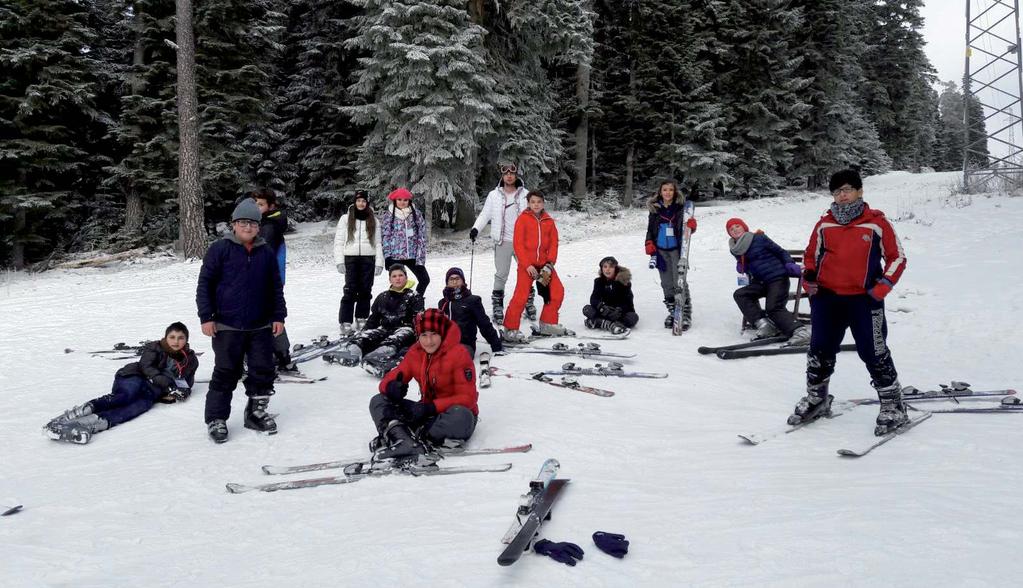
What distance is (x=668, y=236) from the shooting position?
9.69 m

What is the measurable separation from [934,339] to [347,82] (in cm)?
2088

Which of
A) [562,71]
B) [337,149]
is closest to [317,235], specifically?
[337,149]

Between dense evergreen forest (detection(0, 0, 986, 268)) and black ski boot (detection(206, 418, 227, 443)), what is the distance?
1245 centimetres

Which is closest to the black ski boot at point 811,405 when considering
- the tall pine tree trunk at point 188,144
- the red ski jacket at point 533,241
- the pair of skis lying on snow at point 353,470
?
the pair of skis lying on snow at point 353,470

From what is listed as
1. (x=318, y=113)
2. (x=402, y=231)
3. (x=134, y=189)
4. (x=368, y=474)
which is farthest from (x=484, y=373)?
(x=318, y=113)

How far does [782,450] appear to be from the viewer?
4770mm

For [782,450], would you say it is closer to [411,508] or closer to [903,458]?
[903,458]

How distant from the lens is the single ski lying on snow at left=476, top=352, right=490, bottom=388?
22.2 ft

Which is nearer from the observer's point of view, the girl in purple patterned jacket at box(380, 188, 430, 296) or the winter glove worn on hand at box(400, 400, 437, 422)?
the winter glove worn on hand at box(400, 400, 437, 422)

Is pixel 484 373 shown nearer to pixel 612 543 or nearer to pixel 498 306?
pixel 498 306

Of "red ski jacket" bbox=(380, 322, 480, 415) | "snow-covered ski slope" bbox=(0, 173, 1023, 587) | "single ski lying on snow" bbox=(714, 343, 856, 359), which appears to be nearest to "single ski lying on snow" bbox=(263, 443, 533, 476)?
"snow-covered ski slope" bbox=(0, 173, 1023, 587)

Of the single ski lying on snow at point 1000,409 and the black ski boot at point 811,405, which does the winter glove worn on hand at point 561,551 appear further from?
the single ski lying on snow at point 1000,409

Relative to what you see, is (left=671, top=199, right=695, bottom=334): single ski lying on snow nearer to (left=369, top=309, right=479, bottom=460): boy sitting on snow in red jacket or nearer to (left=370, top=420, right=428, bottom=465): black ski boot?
(left=369, top=309, right=479, bottom=460): boy sitting on snow in red jacket

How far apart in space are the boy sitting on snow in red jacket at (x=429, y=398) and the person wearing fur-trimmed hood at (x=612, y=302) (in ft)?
16.2
